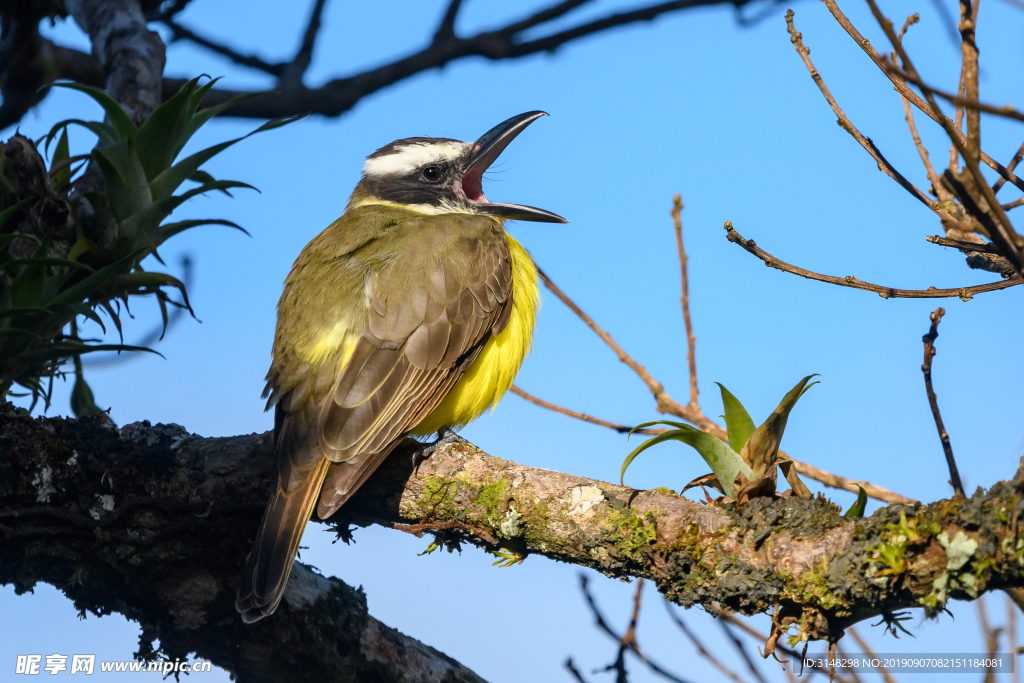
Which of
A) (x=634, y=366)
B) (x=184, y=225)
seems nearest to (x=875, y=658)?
(x=634, y=366)

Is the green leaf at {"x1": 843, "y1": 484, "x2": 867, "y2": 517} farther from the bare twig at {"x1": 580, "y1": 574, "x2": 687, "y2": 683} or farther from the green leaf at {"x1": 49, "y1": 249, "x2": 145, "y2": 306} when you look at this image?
the green leaf at {"x1": 49, "y1": 249, "x2": 145, "y2": 306}

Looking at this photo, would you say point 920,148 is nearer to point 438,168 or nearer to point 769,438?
point 769,438

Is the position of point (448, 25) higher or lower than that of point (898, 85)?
higher

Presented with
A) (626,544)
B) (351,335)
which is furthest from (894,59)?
(351,335)

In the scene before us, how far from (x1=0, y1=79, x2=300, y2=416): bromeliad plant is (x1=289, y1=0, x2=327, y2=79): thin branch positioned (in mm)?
4053

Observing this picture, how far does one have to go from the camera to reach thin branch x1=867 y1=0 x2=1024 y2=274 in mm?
1976

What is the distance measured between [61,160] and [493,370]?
2.71 m

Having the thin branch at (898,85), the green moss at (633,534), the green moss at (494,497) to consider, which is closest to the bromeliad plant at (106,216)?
the green moss at (494,497)

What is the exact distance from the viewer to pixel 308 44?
860 centimetres

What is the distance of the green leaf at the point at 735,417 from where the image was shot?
326 centimetres

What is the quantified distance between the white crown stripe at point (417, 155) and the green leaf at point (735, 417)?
314 cm

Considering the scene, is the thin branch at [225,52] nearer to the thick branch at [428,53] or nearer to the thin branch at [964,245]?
the thick branch at [428,53]

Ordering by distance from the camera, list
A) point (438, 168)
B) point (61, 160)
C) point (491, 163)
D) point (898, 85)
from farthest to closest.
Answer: point (491, 163) → point (438, 168) → point (61, 160) → point (898, 85)

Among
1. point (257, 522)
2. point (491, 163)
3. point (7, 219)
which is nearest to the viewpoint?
point (257, 522)
